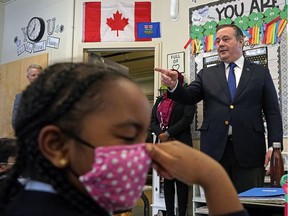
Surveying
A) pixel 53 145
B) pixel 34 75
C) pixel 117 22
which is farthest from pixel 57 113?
pixel 117 22

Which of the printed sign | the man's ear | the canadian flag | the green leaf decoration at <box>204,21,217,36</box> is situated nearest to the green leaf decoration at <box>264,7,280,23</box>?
the green leaf decoration at <box>204,21,217,36</box>

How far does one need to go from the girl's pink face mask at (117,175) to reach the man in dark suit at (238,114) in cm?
156

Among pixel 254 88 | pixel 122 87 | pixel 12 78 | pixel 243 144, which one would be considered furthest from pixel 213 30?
pixel 122 87

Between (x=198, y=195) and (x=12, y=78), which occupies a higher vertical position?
(x=12, y=78)

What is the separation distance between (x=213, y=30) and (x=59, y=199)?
3253mm

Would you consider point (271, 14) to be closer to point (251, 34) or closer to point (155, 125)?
point (251, 34)

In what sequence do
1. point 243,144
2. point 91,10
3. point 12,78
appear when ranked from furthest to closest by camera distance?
point 12,78, point 91,10, point 243,144

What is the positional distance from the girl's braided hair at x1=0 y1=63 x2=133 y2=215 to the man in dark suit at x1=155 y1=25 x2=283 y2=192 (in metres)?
1.59

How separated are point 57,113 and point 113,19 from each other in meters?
3.74

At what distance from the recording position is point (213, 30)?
3.54 metres

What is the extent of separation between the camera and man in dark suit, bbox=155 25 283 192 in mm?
2229

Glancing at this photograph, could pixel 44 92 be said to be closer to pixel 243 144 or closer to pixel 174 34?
pixel 243 144

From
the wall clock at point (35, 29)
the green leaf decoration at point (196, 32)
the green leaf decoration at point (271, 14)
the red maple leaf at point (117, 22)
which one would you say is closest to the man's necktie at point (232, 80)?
the green leaf decoration at point (271, 14)

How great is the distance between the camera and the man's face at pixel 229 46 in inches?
94.4
